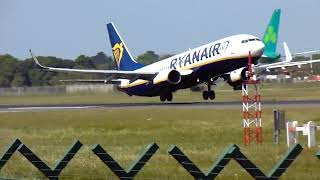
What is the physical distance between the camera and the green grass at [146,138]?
19.5m

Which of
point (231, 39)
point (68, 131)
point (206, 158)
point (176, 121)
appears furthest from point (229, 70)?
point (206, 158)

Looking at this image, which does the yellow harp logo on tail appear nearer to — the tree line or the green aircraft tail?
the green aircraft tail

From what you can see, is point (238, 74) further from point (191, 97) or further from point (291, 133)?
point (291, 133)

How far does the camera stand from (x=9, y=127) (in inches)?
1688

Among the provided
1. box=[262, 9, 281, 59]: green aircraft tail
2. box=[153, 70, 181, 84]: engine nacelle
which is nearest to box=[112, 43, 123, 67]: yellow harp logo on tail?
box=[153, 70, 181, 84]: engine nacelle

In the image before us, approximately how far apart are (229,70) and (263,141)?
27.7 meters

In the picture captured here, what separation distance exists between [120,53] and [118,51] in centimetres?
63

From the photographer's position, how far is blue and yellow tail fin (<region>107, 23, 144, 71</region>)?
7175cm

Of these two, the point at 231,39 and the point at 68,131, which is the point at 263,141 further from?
the point at 231,39

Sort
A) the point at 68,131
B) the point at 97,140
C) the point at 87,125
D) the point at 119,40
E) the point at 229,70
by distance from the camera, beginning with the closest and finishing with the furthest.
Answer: the point at 97,140
the point at 68,131
the point at 87,125
the point at 229,70
the point at 119,40

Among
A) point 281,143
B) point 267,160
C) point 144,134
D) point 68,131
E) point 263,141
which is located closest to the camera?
point 267,160

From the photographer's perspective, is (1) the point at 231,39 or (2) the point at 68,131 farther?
(1) the point at 231,39

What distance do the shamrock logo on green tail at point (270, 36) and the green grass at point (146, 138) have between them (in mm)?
52307

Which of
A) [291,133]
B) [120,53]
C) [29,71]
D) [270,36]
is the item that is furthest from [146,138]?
[29,71]
